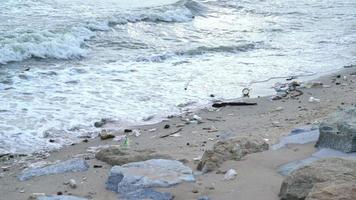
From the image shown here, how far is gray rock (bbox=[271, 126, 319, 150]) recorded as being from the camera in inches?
205

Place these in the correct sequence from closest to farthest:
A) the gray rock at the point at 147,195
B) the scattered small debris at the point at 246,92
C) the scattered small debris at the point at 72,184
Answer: the gray rock at the point at 147,195 → the scattered small debris at the point at 72,184 → the scattered small debris at the point at 246,92

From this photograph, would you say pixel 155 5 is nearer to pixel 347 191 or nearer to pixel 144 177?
pixel 144 177

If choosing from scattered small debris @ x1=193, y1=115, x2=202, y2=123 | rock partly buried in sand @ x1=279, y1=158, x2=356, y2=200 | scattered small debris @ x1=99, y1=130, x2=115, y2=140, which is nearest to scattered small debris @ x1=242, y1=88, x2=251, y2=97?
scattered small debris @ x1=193, y1=115, x2=202, y2=123

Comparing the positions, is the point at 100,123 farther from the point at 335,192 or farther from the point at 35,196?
the point at 335,192

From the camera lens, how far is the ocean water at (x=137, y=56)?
8.00 meters

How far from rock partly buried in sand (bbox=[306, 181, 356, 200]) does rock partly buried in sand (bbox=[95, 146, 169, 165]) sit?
7.60ft

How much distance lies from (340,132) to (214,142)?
6.37 feet

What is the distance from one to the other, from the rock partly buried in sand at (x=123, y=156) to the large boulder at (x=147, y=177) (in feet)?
1.25

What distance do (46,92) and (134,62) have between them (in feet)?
10.4

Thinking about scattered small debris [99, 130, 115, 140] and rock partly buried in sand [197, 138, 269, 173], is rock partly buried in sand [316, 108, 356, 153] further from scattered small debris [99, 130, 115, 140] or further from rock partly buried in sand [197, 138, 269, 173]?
scattered small debris [99, 130, 115, 140]

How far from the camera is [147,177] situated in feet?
14.5

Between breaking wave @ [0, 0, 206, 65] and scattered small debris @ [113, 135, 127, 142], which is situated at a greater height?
scattered small debris @ [113, 135, 127, 142]

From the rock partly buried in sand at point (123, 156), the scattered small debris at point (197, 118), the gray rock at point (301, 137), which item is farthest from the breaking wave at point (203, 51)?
the gray rock at point (301, 137)

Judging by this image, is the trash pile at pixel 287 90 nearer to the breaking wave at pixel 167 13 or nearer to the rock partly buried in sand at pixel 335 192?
the rock partly buried in sand at pixel 335 192
